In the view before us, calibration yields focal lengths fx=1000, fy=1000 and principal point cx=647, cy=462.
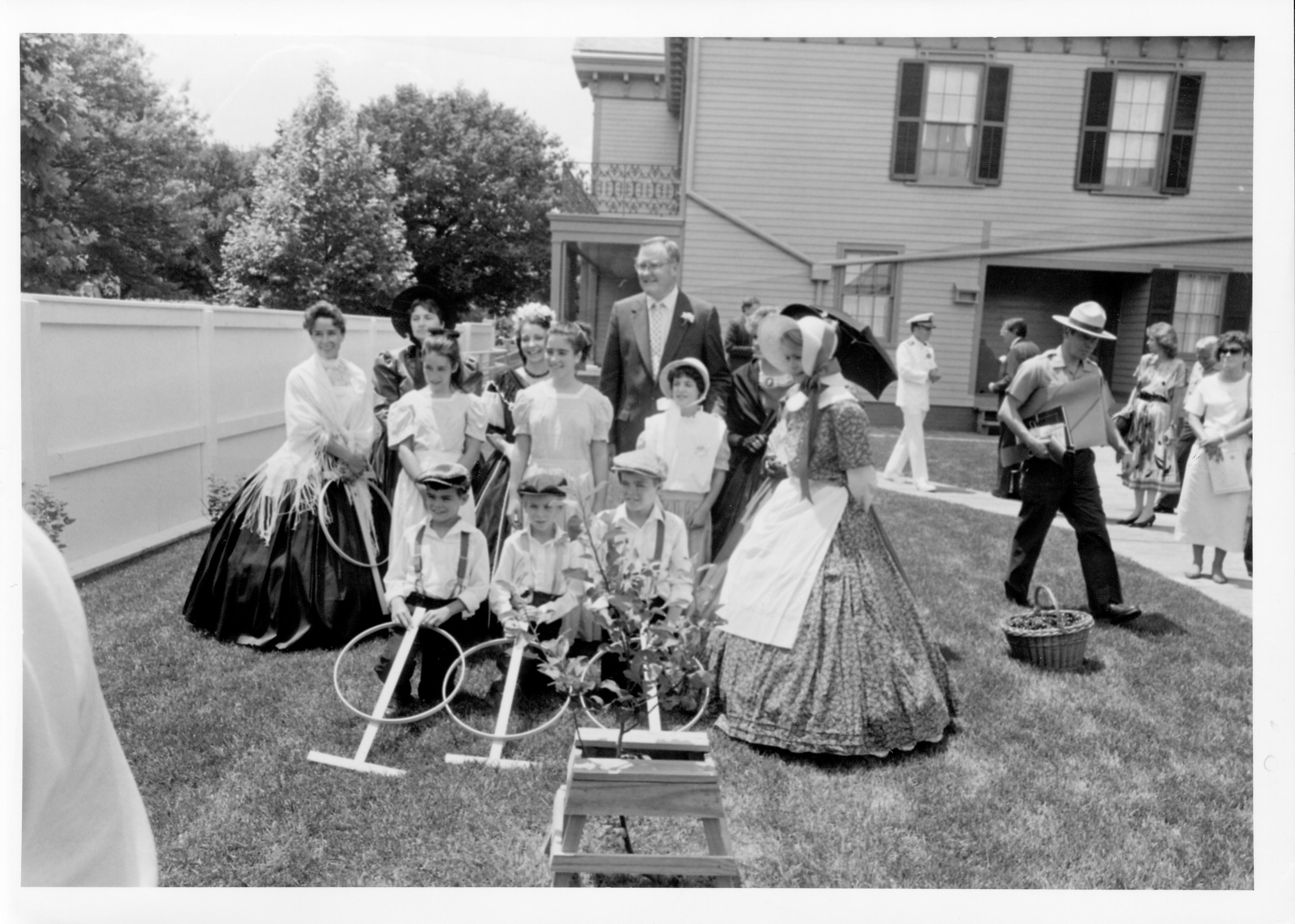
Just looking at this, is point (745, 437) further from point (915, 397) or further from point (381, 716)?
point (915, 397)

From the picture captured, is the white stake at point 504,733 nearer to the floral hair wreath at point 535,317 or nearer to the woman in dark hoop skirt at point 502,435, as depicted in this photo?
the woman in dark hoop skirt at point 502,435

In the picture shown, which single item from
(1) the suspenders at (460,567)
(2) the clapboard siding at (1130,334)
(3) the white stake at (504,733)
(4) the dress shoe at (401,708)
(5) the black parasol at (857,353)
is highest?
(2) the clapboard siding at (1130,334)

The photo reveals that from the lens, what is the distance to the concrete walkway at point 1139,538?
6.60 m

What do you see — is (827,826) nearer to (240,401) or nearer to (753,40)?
(240,401)

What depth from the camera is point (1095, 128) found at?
43.6ft

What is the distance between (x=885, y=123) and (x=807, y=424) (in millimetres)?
10824

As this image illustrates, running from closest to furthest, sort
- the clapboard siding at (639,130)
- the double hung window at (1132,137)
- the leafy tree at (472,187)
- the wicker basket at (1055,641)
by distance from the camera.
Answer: the wicker basket at (1055,641) < the double hung window at (1132,137) < the clapboard siding at (639,130) < the leafy tree at (472,187)

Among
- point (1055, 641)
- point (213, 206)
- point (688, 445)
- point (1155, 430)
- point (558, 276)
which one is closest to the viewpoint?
point (1055, 641)

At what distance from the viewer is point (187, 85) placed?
4.03 metres

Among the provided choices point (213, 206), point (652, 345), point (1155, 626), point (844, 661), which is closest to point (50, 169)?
point (213, 206)

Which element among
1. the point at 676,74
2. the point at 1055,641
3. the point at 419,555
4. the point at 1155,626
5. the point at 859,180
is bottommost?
the point at 1155,626

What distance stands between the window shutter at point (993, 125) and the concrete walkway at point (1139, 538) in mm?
4358

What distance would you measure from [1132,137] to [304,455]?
1226 cm

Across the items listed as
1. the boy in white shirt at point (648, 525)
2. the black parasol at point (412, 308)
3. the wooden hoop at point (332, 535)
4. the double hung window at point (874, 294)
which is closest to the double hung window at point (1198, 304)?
the double hung window at point (874, 294)
